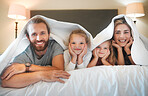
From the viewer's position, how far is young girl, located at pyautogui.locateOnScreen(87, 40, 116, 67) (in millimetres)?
757

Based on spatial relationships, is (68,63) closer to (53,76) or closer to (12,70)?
(53,76)

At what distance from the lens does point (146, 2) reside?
221 centimetres

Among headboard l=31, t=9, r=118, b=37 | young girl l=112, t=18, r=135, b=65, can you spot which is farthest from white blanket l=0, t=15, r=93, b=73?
headboard l=31, t=9, r=118, b=37

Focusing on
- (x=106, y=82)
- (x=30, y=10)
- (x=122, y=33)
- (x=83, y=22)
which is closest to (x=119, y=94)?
(x=106, y=82)

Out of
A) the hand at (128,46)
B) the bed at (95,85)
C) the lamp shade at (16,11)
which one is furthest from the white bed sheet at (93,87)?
the lamp shade at (16,11)

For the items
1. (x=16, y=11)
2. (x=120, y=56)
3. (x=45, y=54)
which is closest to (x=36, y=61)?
(x=45, y=54)

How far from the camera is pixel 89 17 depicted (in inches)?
87.6

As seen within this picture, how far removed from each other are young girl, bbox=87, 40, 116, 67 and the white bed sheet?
21 centimetres

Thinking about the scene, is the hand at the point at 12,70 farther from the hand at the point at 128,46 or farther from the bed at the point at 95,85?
the hand at the point at 128,46

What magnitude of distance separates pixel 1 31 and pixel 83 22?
5.75 ft

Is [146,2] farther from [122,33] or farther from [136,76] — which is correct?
[136,76]

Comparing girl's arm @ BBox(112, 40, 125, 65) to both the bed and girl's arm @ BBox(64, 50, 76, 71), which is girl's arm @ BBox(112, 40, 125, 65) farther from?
girl's arm @ BBox(64, 50, 76, 71)

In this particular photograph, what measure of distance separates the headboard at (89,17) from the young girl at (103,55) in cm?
147

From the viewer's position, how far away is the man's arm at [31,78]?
51 centimetres
